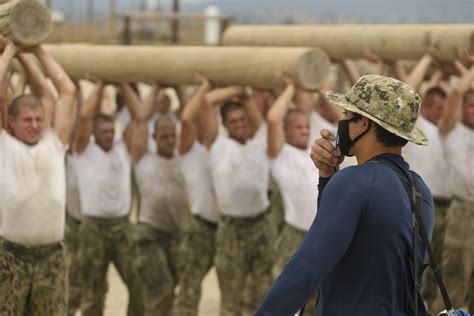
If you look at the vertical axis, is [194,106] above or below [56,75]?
below

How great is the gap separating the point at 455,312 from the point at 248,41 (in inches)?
302

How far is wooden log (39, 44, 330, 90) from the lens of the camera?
30.1ft

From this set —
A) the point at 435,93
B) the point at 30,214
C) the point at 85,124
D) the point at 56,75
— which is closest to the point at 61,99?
the point at 56,75

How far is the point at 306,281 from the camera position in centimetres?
436

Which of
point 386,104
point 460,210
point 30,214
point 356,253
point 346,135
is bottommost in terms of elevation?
point 460,210

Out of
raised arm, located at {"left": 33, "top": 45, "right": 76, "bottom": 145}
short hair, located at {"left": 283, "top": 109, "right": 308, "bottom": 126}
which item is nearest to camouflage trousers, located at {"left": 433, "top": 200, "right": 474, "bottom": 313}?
short hair, located at {"left": 283, "top": 109, "right": 308, "bottom": 126}

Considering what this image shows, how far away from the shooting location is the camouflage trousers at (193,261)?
9453 millimetres

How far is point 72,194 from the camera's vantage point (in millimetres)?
10352

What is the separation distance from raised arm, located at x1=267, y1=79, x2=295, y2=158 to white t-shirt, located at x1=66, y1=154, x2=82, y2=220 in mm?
1943

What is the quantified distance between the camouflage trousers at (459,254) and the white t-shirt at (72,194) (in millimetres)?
3106

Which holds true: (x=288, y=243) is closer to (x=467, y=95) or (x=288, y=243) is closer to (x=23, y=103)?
(x=467, y=95)

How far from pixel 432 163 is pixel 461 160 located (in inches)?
12.4

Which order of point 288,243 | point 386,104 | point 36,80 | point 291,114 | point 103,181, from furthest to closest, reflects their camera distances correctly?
point 103,181, point 291,114, point 288,243, point 36,80, point 386,104

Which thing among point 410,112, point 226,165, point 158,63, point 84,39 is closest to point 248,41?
point 158,63
